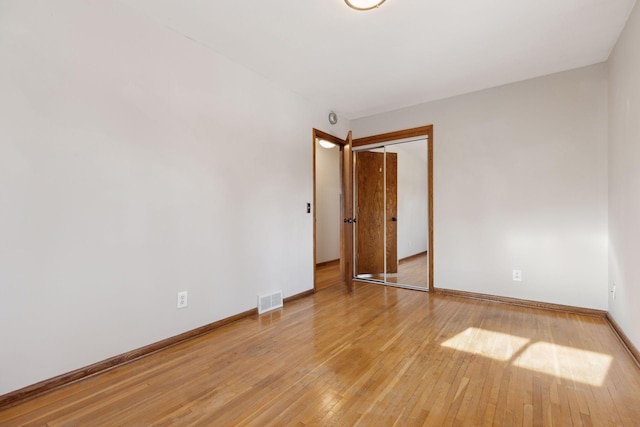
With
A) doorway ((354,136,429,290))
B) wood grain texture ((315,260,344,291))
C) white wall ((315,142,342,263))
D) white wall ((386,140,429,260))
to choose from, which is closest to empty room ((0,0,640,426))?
wood grain texture ((315,260,344,291))

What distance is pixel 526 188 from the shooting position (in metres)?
3.22

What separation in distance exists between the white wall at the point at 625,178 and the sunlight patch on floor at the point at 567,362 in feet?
1.02

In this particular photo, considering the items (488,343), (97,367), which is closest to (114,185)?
(97,367)

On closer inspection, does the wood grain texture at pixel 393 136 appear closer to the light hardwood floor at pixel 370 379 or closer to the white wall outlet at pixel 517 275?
the white wall outlet at pixel 517 275

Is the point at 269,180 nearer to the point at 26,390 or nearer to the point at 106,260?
Answer: the point at 106,260

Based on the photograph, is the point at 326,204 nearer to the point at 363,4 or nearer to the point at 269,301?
the point at 269,301

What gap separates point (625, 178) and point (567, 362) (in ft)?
4.81

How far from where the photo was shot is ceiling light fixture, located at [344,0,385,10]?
6.43 ft

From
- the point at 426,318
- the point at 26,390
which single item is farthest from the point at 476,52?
the point at 26,390

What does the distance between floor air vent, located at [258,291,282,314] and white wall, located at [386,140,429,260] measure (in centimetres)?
263

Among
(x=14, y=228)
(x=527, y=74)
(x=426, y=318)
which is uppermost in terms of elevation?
(x=527, y=74)

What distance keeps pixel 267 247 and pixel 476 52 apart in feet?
8.98

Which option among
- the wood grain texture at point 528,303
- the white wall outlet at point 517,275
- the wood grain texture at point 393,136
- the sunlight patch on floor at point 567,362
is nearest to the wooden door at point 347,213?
the wood grain texture at point 393,136

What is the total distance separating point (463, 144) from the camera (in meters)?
3.60
